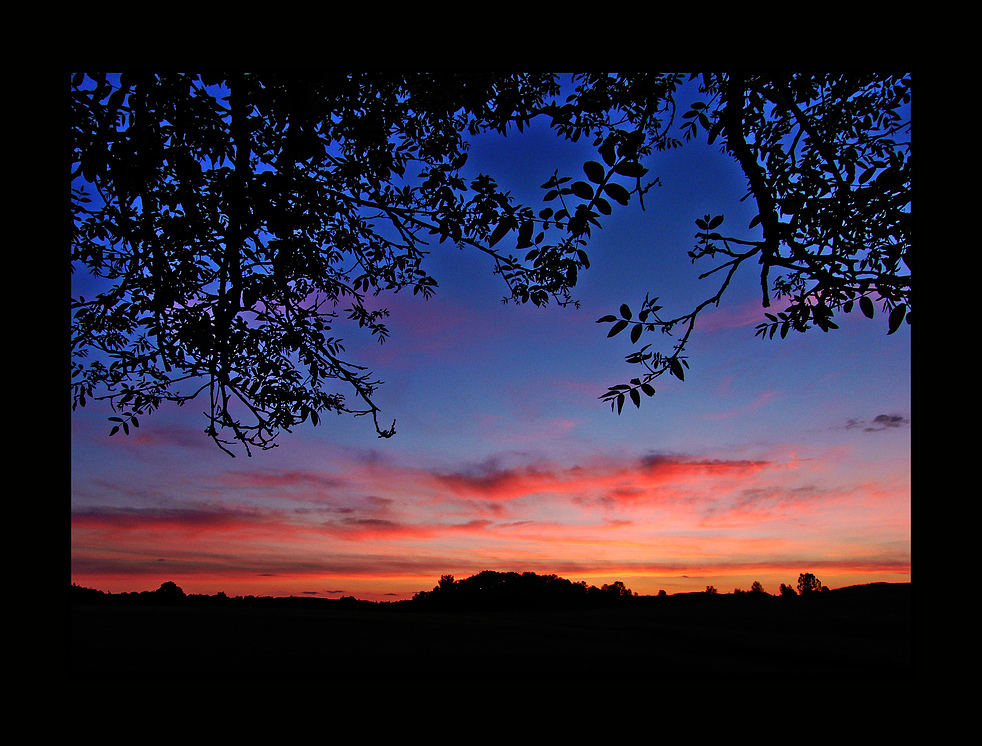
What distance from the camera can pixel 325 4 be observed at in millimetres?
2336

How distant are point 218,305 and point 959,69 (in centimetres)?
585

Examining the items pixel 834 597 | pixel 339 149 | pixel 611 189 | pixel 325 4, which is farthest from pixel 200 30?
pixel 834 597

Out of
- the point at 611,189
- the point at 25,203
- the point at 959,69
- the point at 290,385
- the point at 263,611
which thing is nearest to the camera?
the point at 25,203

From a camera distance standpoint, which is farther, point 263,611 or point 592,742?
point 263,611

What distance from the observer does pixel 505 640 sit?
3.21m

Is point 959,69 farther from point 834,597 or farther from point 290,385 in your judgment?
point 290,385

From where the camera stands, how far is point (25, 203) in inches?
81.2

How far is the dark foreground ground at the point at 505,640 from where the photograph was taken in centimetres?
256

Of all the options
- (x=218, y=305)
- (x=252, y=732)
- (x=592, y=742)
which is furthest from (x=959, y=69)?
(x=218, y=305)

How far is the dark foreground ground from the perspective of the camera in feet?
8.39

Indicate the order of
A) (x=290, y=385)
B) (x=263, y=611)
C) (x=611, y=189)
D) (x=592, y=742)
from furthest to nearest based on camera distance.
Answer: (x=290, y=385), (x=263, y=611), (x=611, y=189), (x=592, y=742)

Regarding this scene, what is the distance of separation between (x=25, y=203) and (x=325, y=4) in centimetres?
142

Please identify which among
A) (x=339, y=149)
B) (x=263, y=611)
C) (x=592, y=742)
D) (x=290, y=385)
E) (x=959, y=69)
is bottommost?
(x=263, y=611)

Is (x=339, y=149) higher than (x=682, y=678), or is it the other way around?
(x=339, y=149)
